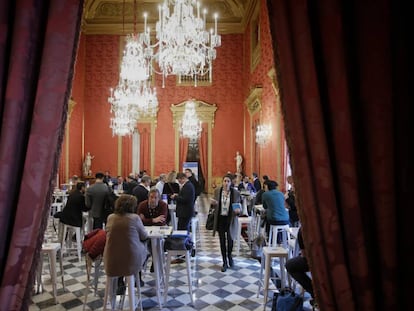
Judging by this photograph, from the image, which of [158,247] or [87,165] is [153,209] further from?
[87,165]

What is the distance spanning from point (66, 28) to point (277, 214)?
441 cm

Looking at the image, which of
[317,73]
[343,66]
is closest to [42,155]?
[317,73]

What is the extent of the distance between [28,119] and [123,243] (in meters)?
2.06

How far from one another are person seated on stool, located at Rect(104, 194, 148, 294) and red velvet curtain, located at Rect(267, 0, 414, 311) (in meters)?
2.19

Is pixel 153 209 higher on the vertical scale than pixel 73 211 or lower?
higher

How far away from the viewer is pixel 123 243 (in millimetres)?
3273

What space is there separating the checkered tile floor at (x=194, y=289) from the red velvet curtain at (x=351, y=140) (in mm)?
2568

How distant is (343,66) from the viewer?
1.51 meters

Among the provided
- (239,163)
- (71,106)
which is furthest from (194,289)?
(71,106)

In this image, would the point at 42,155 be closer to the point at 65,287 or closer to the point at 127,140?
the point at 65,287

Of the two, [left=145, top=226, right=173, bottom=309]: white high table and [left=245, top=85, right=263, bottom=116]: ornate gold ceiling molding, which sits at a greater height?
[left=245, top=85, right=263, bottom=116]: ornate gold ceiling molding

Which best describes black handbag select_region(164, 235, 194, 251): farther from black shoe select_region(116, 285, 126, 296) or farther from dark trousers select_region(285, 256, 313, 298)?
dark trousers select_region(285, 256, 313, 298)

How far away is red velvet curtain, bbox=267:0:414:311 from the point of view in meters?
1.45

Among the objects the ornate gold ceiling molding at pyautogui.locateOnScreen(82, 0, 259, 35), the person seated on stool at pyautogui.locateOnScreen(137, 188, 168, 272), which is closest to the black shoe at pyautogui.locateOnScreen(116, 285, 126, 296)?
the person seated on stool at pyautogui.locateOnScreen(137, 188, 168, 272)
